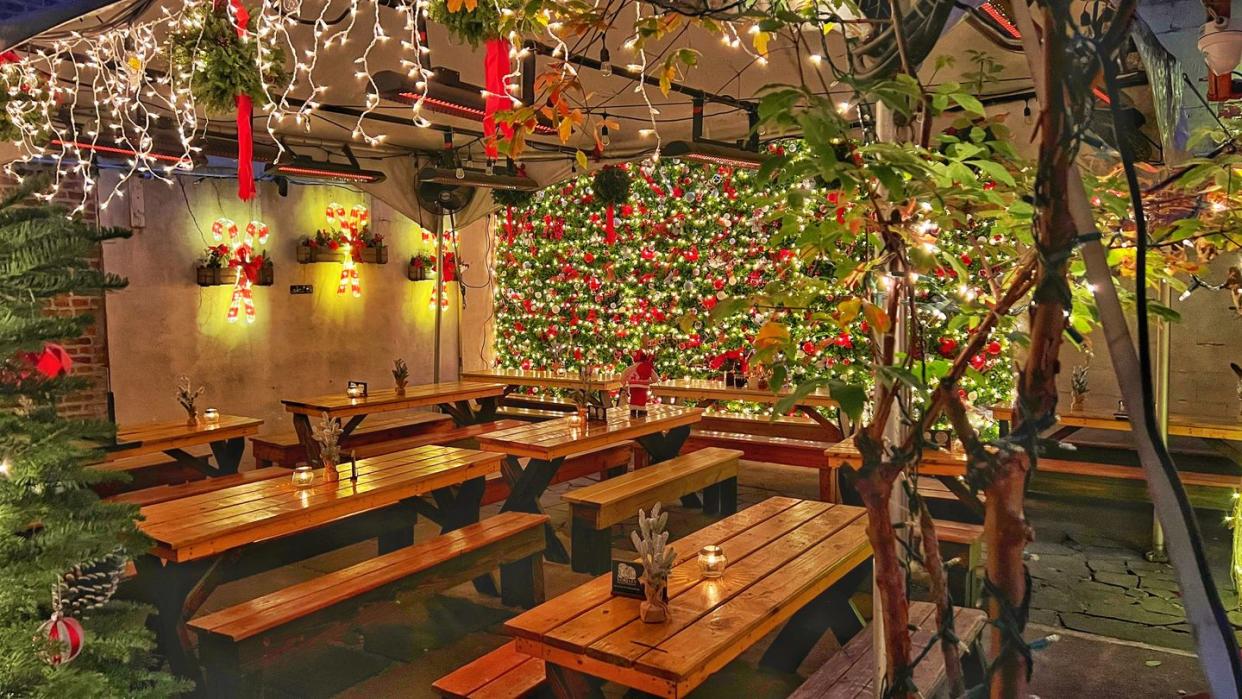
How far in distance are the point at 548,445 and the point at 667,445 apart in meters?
1.84

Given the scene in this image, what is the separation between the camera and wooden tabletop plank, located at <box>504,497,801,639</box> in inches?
108

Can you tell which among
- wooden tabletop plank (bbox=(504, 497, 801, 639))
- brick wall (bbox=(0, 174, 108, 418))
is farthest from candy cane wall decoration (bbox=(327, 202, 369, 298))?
wooden tabletop plank (bbox=(504, 497, 801, 639))

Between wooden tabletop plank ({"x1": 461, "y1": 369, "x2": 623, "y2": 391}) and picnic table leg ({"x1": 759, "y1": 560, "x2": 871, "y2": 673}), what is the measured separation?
413cm

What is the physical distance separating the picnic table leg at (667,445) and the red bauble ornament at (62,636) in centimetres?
489

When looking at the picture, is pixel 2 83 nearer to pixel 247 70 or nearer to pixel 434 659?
pixel 247 70

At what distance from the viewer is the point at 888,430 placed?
46.8 inches

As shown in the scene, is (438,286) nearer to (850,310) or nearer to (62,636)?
(62,636)

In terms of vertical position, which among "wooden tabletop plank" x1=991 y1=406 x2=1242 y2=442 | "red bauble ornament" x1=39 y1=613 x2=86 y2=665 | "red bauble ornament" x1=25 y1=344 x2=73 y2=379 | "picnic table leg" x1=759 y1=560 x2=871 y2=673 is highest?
"red bauble ornament" x1=25 y1=344 x2=73 y2=379

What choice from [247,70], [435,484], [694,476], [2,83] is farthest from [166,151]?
[694,476]

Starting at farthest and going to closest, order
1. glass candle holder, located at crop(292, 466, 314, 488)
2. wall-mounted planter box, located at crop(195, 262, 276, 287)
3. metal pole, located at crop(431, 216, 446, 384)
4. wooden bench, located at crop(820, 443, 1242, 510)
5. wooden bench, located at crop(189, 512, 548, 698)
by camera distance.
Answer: metal pole, located at crop(431, 216, 446, 384)
wall-mounted planter box, located at crop(195, 262, 276, 287)
wooden bench, located at crop(820, 443, 1242, 510)
glass candle holder, located at crop(292, 466, 314, 488)
wooden bench, located at crop(189, 512, 548, 698)

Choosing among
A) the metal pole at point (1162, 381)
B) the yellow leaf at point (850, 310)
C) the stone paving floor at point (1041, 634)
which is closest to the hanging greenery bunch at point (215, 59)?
the stone paving floor at point (1041, 634)

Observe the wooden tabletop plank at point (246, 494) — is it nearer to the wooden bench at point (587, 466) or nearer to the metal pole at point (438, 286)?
the wooden bench at point (587, 466)

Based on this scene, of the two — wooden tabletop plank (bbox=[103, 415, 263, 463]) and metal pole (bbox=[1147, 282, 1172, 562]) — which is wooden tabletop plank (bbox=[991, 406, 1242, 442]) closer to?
metal pole (bbox=[1147, 282, 1172, 562])

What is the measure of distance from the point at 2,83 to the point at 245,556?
9.33 ft
